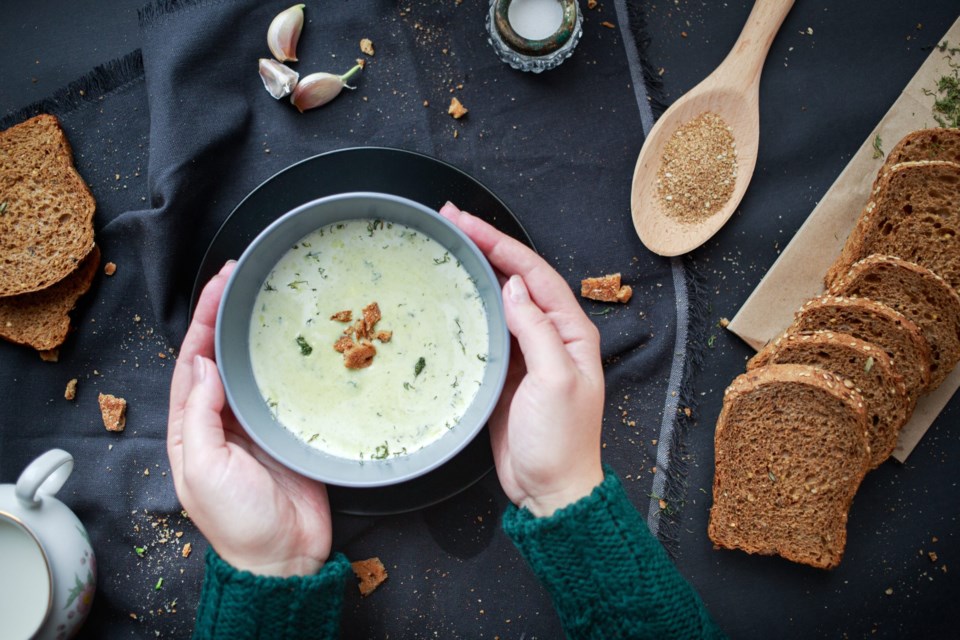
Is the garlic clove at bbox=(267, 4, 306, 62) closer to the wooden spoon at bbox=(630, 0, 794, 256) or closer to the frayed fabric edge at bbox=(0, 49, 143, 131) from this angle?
the frayed fabric edge at bbox=(0, 49, 143, 131)

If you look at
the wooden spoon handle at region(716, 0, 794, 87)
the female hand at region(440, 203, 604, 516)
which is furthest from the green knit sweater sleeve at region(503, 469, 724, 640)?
the wooden spoon handle at region(716, 0, 794, 87)

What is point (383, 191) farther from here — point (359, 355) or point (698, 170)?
point (698, 170)

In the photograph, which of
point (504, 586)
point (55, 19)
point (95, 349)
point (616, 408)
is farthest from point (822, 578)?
point (55, 19)

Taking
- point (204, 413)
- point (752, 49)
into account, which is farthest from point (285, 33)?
point (752, 49)

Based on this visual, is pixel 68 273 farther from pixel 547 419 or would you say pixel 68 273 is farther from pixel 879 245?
pixel 879 245

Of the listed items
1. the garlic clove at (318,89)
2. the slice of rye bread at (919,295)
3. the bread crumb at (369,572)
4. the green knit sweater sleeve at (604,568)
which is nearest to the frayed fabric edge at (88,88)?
the garlic clove at (318,89)
